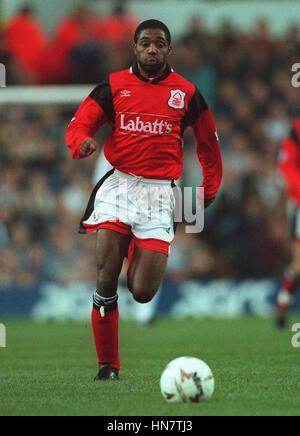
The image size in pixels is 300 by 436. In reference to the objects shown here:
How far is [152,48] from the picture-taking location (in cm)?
682

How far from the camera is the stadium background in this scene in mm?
14781

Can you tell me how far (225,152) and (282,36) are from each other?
2.61 meters

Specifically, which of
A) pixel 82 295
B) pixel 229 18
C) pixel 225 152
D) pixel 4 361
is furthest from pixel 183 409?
pixel 229 18

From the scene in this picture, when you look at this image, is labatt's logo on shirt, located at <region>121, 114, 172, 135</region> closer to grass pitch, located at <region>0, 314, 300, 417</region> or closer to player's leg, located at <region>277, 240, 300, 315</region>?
grass pitch, located at <region>0, 314, 300, 417</region>

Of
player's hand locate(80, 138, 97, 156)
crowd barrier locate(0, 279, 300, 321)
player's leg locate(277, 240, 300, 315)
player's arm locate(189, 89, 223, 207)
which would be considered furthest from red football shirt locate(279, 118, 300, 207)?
player's hand locate(80, 138, 97, 156)

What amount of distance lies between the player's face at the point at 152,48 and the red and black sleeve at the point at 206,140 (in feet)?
1.32

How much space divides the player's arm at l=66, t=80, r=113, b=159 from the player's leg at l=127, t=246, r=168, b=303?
35.8 inches

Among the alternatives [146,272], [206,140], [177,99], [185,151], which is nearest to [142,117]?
[177,99]

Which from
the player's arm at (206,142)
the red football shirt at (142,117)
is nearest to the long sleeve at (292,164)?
the player's arm at (206,142)

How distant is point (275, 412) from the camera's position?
17.3 ft

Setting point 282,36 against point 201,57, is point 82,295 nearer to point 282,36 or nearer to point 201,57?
point 201,57

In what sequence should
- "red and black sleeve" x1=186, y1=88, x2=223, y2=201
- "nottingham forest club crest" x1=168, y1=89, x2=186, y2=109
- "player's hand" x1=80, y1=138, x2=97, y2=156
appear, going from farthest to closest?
"red and black sleeve" x1=186, y1=88, x2=223, y2=201, "nottingham forest club crest" x1=168, y1=89, x2=186, y2=109, "player's hand" x1=80, y1=138, x2=97, y2=156
